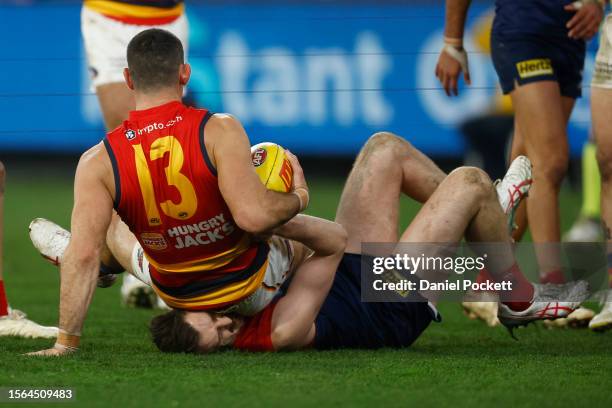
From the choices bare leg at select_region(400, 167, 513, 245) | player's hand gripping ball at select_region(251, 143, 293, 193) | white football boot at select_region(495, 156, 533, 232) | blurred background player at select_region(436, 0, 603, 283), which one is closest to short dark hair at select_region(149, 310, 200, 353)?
player's hand gripping ball at select_region(251, 143, 293, 193)

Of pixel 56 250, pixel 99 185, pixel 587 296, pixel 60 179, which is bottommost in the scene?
pixel 60 179

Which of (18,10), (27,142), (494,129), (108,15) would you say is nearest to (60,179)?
(27,142)

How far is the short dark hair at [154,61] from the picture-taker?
4.43 metres

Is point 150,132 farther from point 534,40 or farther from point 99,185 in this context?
point 534,40

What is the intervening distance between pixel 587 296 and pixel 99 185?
102 inches

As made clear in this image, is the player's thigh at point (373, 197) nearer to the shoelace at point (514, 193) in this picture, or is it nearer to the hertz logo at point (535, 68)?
the shoelace at point (514, 193)

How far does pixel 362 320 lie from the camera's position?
195 inches

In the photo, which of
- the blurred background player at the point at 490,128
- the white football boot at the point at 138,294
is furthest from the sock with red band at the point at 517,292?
the blurred background player at the point at 490,128

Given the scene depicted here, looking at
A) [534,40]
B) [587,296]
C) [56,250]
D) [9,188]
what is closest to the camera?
[56,250]

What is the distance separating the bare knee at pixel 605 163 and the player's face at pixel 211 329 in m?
2.18

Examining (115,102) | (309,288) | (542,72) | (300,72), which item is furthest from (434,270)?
(300,72)

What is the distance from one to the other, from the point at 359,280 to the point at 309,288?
32 centimetres

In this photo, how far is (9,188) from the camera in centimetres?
1451

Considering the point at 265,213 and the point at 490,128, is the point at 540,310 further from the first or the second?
the point at 490,128
